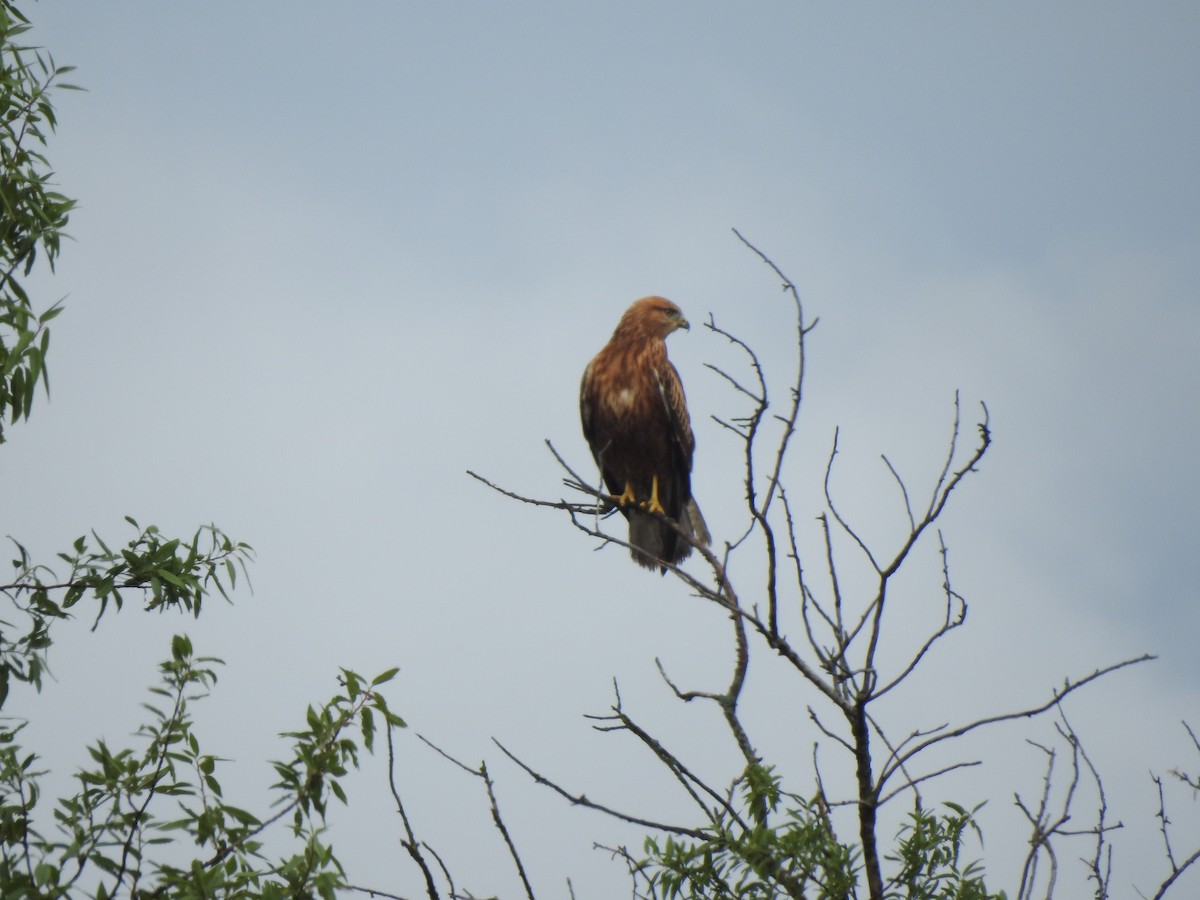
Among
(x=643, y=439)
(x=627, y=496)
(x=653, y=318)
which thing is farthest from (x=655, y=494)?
(x=653, y=318)

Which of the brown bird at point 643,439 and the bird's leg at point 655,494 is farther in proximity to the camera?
the brown bird at point 643,439

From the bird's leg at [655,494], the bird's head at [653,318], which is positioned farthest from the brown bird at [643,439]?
the bird's head at [653,318]

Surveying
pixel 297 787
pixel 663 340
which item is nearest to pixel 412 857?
pixel 297 787

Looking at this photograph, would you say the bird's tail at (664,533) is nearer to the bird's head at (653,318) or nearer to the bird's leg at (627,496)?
the bird's leg at (627,496)

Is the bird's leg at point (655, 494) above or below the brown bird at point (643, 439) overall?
below

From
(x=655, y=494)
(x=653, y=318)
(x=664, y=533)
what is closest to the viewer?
(x=655, y=494)

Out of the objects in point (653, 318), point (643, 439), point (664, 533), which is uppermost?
point (653, 318)

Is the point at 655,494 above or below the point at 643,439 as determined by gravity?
below

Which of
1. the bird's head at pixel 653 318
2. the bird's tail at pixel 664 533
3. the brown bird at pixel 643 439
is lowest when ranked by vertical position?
the bird's tail at pixel 664 533

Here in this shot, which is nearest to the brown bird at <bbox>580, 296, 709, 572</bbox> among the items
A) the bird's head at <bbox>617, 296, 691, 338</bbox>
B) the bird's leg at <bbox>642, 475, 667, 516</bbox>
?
the bird's leg at <bbox>642, 475, 667, 516</bbox>

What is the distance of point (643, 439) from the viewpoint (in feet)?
20.3

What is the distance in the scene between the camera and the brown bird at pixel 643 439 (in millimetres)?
6203

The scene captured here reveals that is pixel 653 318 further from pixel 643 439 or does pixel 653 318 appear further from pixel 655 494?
pixel 655 494

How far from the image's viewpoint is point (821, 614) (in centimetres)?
249
